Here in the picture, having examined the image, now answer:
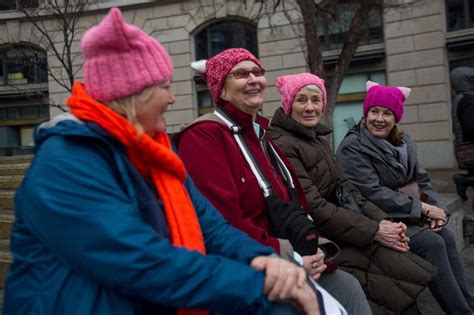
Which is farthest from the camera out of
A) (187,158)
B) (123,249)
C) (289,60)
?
(289,60)

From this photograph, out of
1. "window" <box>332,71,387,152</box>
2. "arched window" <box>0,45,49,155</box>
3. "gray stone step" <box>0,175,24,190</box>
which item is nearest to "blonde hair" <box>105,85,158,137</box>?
"gray stone step" <box>0,175,24,190</box>

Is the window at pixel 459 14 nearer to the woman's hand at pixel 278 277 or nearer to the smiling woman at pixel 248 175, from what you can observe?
the smiling woman at pixel 248 175

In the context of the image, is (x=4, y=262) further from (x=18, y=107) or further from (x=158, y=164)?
(x=18, y=107)

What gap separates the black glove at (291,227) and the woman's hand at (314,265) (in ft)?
0.16

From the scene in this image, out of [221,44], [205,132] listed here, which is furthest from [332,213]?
[221,44]

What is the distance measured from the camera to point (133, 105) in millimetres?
1784

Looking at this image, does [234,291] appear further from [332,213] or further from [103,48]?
[332,213]

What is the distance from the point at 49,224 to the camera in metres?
1.52

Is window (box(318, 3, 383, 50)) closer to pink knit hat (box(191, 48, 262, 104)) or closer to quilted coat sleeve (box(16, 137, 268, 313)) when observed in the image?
pink knit hat (box(191, 48, 262, 104))

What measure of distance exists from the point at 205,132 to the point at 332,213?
1139mm

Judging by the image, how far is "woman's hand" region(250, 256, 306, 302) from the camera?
1725 mm

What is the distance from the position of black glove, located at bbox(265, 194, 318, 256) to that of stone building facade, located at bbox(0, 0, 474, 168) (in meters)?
12.1

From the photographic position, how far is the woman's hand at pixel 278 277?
1.72 metres

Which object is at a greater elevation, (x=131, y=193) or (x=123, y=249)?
(x=131, y=193)
